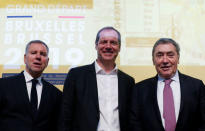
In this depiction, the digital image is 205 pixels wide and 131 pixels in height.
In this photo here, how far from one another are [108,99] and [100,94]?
0.25ft

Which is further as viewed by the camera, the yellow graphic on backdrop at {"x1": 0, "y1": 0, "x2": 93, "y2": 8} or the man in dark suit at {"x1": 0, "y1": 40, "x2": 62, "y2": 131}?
the yellow graphic on backdrop at {"x1": 0, "y1": 0, "x2": 93, "y2": 8}

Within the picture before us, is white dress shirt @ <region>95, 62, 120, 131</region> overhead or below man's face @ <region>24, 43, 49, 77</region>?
below

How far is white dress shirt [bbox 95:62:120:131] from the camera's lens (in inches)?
67.7

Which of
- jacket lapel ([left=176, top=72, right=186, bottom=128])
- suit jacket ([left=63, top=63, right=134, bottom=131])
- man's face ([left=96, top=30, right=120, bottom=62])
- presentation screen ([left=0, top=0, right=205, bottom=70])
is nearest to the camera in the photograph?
jacket lapel ([left=176, top=72, right=186, bottom=128])

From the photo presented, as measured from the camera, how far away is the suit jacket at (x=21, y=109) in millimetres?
1694

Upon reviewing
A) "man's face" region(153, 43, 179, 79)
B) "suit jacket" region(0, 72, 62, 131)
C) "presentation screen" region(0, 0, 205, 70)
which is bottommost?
"suit jacket" region(0, 72, 62, 131)

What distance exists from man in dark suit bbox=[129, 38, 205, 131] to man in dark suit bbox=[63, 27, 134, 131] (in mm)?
114

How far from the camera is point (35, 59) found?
6.17 feet

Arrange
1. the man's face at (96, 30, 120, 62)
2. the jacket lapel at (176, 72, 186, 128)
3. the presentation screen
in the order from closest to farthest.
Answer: the jacket lapel at (176, 72, 186, 128) → the man's face at (96, 30, 120, 62) → the presentation screen

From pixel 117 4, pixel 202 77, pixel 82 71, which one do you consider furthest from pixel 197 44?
pixel 82 71

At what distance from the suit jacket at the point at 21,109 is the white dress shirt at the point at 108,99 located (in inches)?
14.6

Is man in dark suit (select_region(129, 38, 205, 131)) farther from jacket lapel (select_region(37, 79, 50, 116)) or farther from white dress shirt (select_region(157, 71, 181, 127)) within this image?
jacket lapel (select_region(37, 79, 50, 116))

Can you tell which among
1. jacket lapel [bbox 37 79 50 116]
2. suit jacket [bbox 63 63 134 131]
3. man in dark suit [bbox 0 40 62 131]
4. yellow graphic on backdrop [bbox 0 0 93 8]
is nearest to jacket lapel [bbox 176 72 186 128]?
suit jacket [bbox 63 63 134 131]

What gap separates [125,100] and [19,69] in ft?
5.28
